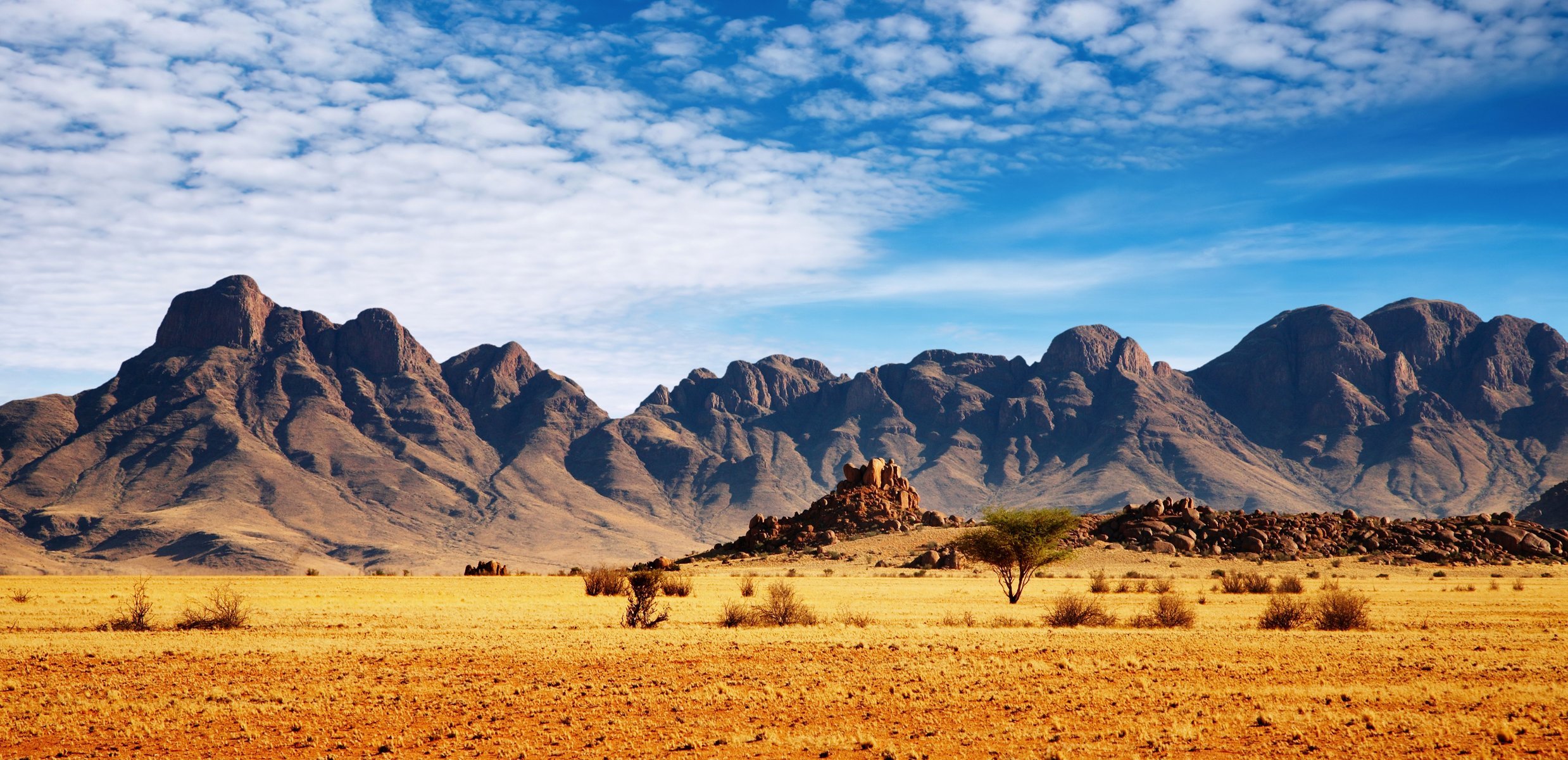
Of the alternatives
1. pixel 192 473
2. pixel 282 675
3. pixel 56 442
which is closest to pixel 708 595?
pixel 282 675

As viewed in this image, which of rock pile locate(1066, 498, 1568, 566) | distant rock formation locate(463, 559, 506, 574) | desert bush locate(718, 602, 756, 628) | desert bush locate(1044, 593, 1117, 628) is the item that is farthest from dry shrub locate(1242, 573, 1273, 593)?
distant rock formation locate(463, 559, 506, 574)

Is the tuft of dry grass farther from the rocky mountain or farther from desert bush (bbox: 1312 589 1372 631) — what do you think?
the rocky mountain

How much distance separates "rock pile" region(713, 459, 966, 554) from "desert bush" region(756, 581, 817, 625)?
1979 inches

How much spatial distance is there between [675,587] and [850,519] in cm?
4665

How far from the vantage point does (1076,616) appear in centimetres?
2964

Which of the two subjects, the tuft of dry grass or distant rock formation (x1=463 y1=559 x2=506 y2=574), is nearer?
the tuft of dry grass

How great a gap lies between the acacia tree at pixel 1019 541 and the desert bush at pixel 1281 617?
47.2 ft

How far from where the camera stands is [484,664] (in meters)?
21.5

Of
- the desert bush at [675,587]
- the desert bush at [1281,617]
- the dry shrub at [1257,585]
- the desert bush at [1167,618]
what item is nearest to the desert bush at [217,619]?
the desert bush at [675,587]

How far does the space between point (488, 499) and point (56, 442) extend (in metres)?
66.5

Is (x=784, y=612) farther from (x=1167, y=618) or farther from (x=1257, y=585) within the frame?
(x=1257, y=585)

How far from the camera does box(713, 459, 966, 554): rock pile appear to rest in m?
86.6

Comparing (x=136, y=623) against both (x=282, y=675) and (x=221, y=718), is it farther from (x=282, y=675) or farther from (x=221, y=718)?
(x=221, y=718)

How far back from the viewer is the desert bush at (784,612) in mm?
30578
